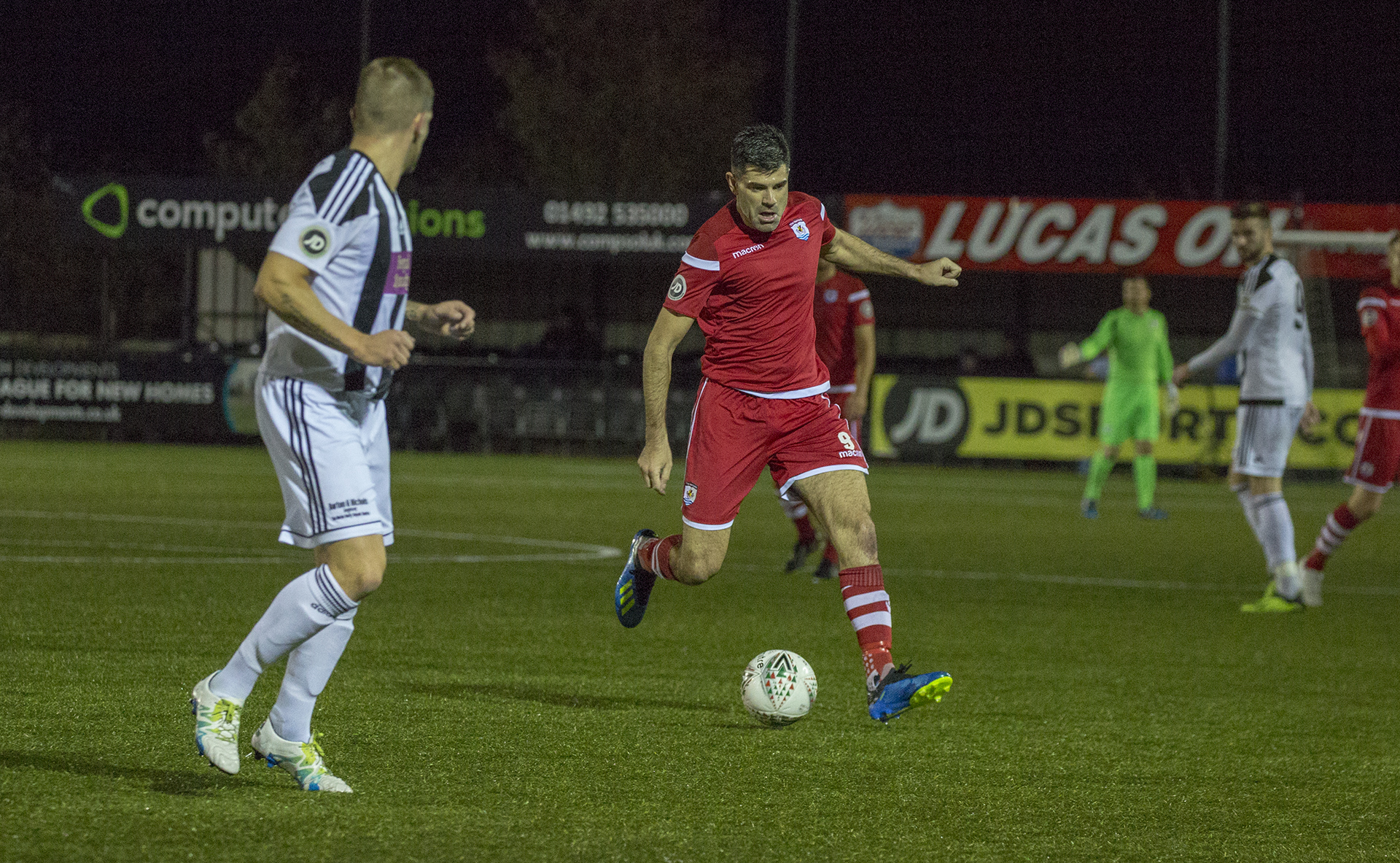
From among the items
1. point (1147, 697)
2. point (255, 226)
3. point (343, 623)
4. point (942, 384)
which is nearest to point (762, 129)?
point (343, 623)

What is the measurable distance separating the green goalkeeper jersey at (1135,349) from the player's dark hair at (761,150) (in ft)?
38.6

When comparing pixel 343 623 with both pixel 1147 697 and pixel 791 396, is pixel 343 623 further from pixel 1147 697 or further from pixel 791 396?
pixel 1147 697

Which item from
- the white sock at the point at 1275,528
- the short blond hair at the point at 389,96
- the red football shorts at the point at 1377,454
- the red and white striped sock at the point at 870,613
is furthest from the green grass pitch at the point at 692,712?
the short blond hair at the point at 389,96

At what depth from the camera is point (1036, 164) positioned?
147 feet

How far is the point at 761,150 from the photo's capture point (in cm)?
628

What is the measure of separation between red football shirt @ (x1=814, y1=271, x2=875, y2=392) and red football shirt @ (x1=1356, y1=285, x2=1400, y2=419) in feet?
10.3

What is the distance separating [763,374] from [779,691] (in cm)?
127

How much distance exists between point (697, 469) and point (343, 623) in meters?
2.01

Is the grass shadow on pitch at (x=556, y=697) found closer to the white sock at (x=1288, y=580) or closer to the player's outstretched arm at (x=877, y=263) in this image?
the player's outstretched arm at (x=877, y=263)

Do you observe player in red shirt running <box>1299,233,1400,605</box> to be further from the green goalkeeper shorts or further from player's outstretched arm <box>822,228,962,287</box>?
the green goalkeeper shorts

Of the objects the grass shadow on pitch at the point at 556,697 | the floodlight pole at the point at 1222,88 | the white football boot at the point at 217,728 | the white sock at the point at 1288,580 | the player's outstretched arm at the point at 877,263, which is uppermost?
the floodlight pole at the point at 1222,88

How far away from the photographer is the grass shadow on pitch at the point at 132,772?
509cm

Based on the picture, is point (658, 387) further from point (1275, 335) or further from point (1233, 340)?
point (1275, 335)

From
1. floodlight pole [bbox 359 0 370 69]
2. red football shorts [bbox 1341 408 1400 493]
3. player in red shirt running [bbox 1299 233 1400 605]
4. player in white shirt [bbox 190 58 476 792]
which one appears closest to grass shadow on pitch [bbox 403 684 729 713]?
player in white shirt [bbox 190 58 476 792]
